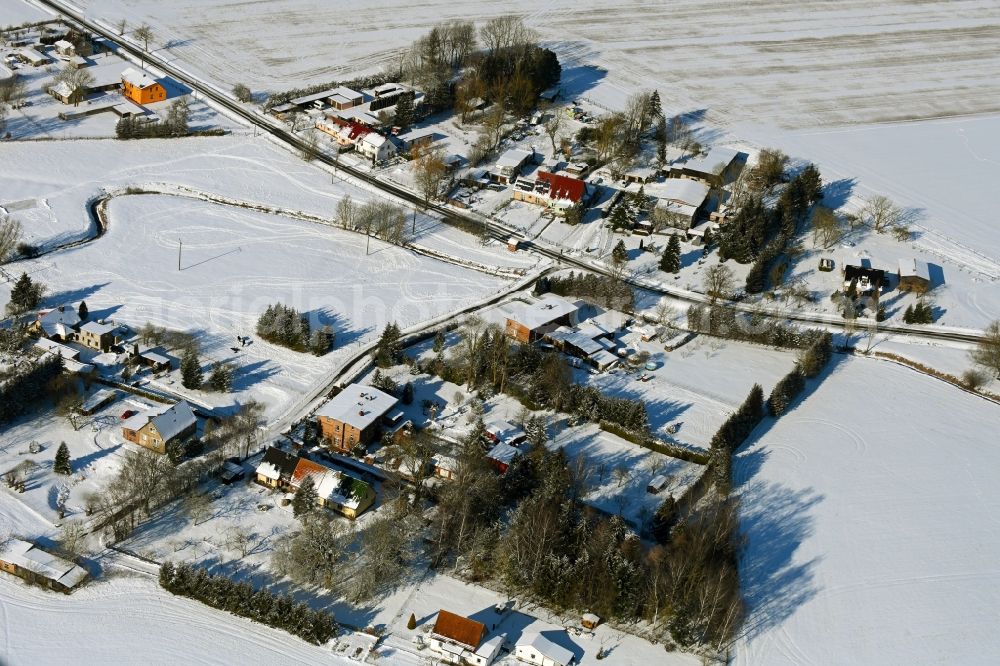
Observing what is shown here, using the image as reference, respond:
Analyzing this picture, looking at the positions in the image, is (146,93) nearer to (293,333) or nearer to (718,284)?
(293,333)

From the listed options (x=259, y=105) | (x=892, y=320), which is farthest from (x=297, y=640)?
(x=259, y=105)

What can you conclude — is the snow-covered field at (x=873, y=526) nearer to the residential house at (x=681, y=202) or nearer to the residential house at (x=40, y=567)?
the residential house at (x=681, y=202)

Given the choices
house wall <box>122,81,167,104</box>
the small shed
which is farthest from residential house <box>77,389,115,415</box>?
house wall <box>122,81,167,104</box>

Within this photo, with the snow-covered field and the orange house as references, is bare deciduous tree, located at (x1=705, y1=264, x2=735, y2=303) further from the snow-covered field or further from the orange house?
the orange house

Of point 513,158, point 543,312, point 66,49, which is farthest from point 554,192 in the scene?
point 66,49

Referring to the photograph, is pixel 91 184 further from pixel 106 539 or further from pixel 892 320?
pixel 892 320

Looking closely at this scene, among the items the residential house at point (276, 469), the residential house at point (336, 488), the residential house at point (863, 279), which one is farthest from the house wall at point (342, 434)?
the residential house at point (863, 279)
